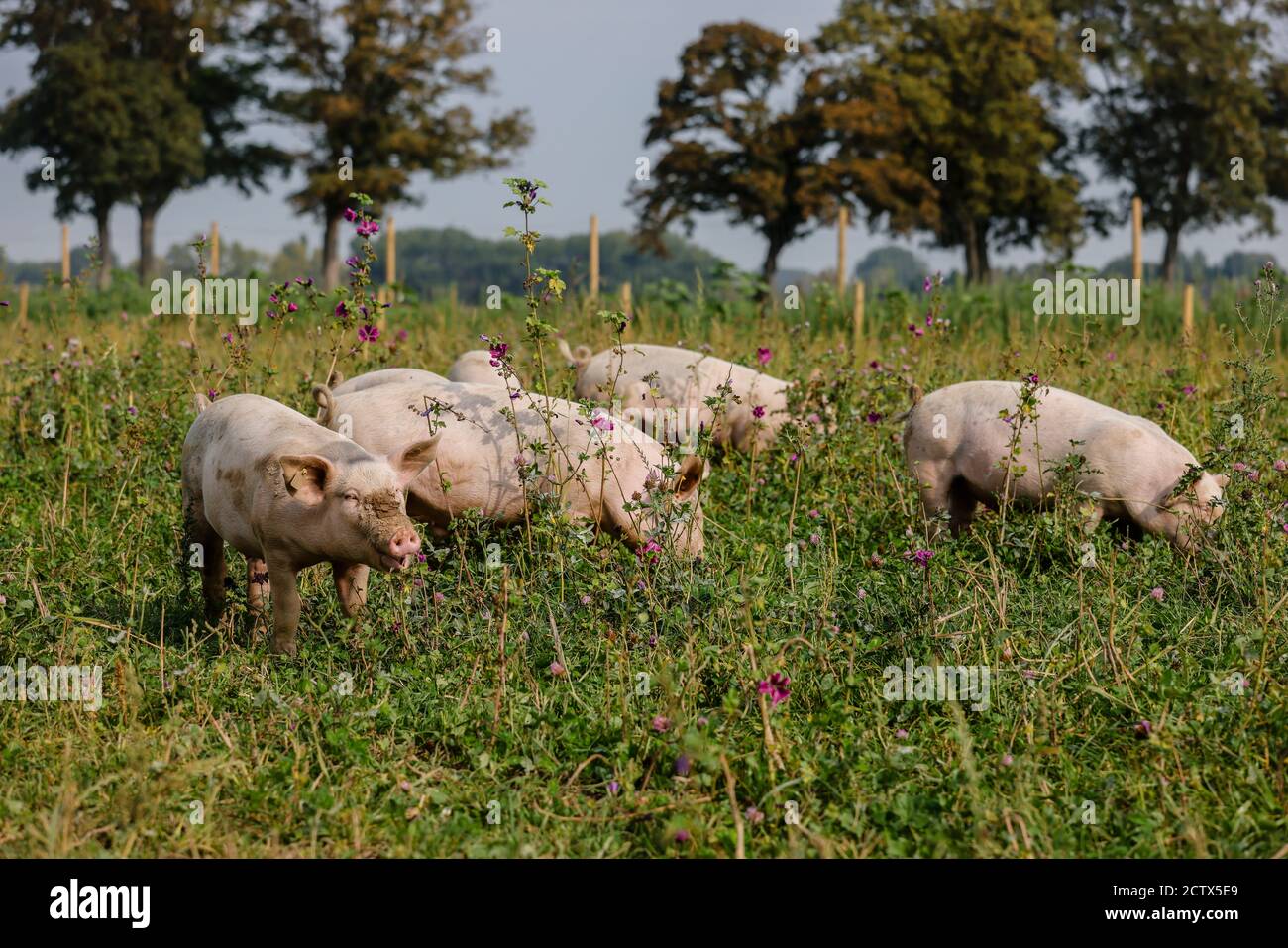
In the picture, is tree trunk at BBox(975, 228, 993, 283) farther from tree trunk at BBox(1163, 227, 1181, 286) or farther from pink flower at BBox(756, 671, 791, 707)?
pink flower at BBox(756, 671, 791, 707)

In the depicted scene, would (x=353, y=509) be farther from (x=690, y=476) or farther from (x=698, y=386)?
(x=698, y=386)

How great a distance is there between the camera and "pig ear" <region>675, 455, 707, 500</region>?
5.83 m

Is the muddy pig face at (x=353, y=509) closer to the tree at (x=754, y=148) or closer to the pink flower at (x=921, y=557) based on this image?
the pink flower at (x=921, y=557)

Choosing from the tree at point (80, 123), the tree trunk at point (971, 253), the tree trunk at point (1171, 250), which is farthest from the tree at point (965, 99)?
the tree at point (80, 123)

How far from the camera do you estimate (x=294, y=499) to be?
478 centimetres

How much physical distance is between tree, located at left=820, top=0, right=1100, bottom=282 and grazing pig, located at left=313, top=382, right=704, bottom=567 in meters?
32.7

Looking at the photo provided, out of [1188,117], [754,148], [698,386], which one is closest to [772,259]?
[754,148]

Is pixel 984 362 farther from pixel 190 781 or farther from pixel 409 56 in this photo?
pixel 409 56

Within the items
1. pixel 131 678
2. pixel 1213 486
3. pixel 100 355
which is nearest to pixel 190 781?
pixel 131 678

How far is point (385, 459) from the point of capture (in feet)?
16.0

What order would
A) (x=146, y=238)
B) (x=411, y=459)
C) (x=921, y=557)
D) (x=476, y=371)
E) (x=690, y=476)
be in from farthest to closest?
(x=146, y=238)
(x=476, y=371)
(x=690, y=476)
(x=921, y=557)
(x=411, y=459)

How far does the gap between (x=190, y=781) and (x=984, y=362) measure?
28.4 ft

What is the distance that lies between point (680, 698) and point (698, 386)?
4.13 metres

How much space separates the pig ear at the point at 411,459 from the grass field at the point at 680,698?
414 millimetres
